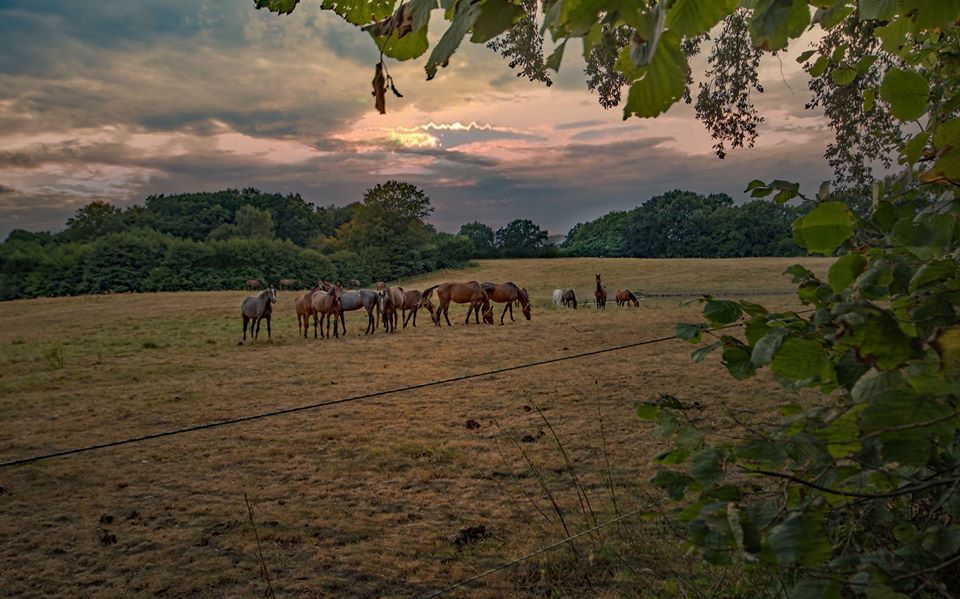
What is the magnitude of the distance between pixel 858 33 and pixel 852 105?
9.43 ft

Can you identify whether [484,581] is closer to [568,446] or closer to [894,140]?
[568,446]

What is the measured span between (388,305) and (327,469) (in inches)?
544

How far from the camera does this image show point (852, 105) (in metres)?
9.58

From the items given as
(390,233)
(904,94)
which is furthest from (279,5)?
(390,233)

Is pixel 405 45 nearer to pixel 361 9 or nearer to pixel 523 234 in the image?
pixel 361 9

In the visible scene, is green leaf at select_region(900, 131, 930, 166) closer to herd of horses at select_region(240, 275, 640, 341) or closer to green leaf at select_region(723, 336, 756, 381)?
green leaf at select_region(723, 336, 756, 381)

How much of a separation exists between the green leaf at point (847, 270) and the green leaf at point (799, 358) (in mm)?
217

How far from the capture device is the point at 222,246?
175 feet

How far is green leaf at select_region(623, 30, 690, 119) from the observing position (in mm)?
862

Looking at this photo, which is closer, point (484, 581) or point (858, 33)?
point (484, 581)

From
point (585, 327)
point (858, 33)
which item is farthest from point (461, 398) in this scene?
point (585, 327)

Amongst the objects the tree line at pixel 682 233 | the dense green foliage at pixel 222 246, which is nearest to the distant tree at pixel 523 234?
the tree line at pixel 682 233

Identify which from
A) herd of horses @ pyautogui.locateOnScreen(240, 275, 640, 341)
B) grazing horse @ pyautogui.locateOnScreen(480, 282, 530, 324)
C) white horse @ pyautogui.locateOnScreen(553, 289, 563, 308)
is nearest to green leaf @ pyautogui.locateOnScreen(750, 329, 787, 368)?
herd of horses @ pyautogui.locateOnScreen(240, 275, 640, 341)

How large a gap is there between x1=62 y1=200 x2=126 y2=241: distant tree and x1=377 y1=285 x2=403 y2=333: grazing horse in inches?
2728
